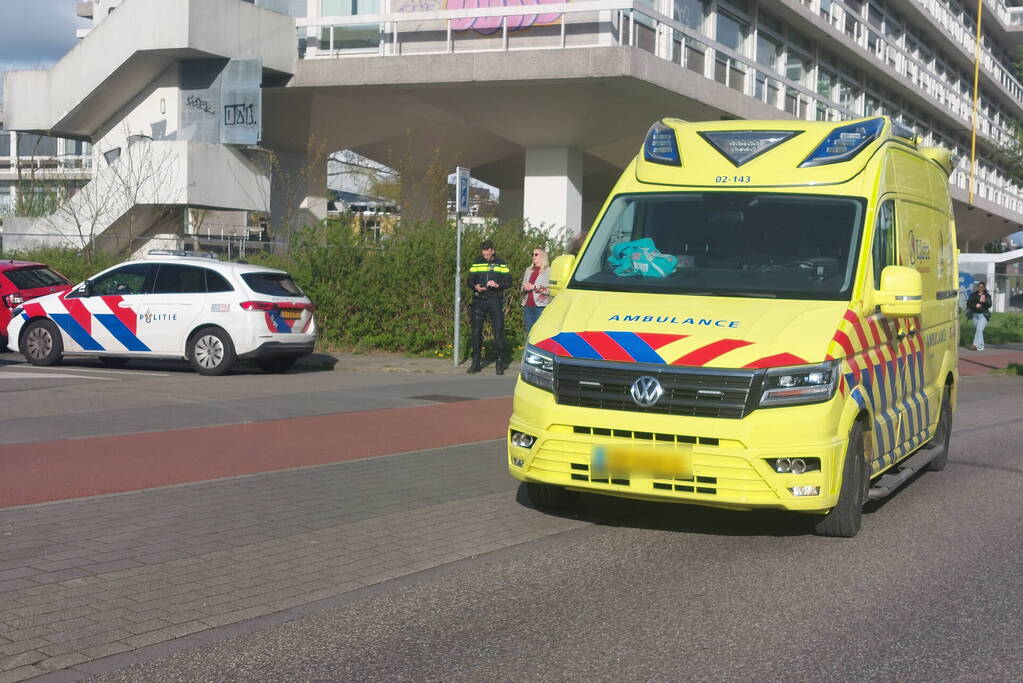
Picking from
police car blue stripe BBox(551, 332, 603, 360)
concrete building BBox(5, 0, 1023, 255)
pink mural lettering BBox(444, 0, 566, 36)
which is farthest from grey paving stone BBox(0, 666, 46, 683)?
pink mural lettering BBox(444, 0, 566, 36)

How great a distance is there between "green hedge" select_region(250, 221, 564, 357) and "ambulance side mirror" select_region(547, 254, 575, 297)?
12217 millimetres

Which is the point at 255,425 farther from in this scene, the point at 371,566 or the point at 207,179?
the point at 207,179

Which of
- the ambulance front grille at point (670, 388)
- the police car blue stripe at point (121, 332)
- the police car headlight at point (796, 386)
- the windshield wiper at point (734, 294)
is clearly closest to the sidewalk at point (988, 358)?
the police car blue stripe at point (121, 332)

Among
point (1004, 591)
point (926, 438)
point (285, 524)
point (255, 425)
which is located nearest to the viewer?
point (1004, 591)

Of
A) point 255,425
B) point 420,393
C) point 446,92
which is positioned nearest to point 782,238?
point 255,425

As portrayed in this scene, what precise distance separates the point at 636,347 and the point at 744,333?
0.61 m

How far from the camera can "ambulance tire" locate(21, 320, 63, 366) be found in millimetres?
18078

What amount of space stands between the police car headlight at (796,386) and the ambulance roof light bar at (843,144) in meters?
2.01

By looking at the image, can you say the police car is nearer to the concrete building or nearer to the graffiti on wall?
the concrete building

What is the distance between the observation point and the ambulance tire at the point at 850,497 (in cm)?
715

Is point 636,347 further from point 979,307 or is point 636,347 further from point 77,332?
point 979,307

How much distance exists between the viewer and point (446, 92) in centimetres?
2823

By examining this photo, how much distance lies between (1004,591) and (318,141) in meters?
27.3

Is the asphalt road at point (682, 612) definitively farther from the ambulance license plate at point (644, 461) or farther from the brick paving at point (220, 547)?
the ambulance license plate at point (644, 461)
